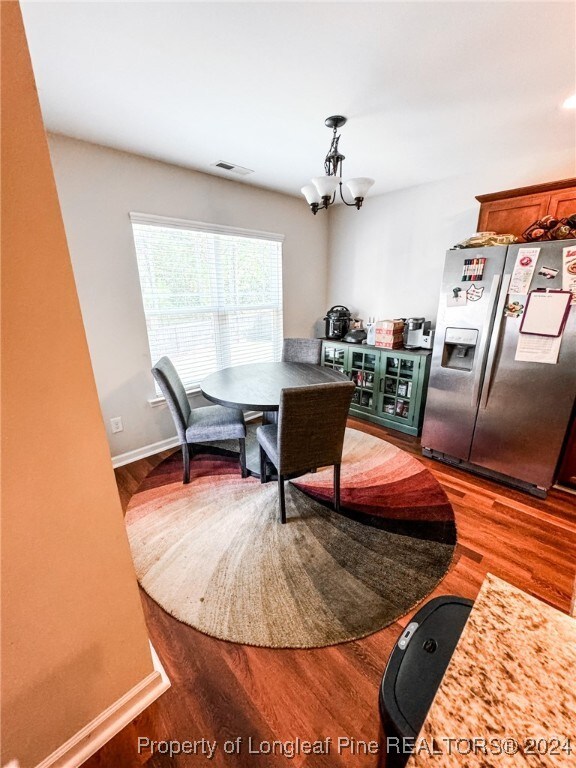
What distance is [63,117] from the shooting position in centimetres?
190

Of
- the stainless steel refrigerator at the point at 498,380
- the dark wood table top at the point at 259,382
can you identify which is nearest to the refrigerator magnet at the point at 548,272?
the stainless steel refrigerator at the point at 498,380

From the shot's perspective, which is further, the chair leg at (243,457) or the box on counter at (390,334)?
the box on counter at (390,334)

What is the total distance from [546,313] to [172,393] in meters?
2.61

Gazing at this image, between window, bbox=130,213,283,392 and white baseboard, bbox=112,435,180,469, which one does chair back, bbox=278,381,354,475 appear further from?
window, bbox=130,213,283,392

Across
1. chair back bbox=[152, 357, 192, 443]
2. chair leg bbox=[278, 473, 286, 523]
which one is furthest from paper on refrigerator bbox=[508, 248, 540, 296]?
chair back bbox=[152, 357, 192, 443]

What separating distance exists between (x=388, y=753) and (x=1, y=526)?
1.04m

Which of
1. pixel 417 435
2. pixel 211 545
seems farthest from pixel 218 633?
pixel 417 435

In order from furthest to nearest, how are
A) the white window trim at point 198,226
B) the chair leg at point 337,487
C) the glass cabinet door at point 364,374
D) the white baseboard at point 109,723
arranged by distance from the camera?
the glass cabinet door at point 364,374, the white window trim at point 198,226, the chair leg at point 337,487, the white baseboard at point 109,723

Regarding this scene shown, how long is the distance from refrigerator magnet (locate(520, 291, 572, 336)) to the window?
2.48m

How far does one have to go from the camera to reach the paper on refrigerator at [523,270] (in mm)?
2043

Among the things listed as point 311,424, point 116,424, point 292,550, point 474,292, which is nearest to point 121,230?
point 116,424

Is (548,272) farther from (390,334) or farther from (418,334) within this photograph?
(390,334)

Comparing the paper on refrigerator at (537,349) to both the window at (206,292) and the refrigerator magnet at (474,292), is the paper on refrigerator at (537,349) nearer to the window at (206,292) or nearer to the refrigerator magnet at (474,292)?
the refrigerator magnet at (474,292)

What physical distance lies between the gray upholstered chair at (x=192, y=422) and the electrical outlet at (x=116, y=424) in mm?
683
